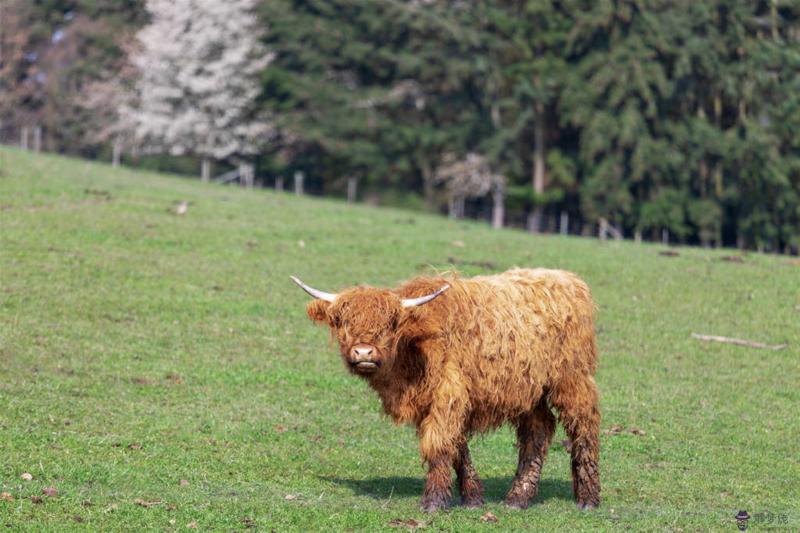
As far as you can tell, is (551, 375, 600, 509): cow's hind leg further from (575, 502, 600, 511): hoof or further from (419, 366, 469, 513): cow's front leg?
(419, 366, 469, 513): cow's front leg

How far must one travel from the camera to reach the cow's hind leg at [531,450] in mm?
14500

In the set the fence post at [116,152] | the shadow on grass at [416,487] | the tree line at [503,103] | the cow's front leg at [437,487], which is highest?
the tree line at [503,103]

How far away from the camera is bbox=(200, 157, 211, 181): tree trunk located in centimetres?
6788

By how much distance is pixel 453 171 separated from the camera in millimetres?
64938

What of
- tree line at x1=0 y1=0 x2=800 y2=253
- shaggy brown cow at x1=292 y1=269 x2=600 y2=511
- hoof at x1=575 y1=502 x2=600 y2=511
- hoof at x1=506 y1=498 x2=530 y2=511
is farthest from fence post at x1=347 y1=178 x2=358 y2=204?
hoof at x1=506 y1=498 x2=530 y2=511

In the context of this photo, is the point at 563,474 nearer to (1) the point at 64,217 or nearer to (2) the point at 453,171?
(1) the point at 64,217

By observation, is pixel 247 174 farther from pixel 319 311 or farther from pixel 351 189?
pixel 319 311

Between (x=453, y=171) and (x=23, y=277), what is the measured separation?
40831 millimetres

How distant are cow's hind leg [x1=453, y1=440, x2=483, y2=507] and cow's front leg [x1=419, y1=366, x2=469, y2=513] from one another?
7.2 inches

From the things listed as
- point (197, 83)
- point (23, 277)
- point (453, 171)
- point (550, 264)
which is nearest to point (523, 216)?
point (453, 171)

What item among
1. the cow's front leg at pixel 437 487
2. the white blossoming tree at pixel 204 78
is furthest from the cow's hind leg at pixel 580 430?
the white blossoming tree at pixel 204 78

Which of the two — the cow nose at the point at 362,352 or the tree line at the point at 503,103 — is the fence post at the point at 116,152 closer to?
the tree line at the point at 503,103

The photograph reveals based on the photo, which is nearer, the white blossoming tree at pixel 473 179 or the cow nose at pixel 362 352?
the cow nose at pixel 362 352

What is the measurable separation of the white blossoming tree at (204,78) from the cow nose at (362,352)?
181 feet
